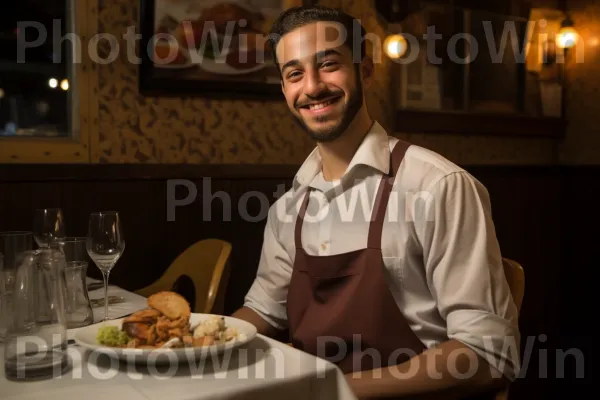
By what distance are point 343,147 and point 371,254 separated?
0.34m

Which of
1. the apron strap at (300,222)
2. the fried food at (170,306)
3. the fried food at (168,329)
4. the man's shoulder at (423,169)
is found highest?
the man's shoulder at (423,169)

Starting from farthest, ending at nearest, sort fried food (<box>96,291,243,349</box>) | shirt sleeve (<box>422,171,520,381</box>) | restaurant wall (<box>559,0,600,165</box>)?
restaurant wall (<box>559,0,600,165</box>) < shirt sleeve (<box>422,171,520,381</box>) < fried food (<box>96,291,243,349</box>)

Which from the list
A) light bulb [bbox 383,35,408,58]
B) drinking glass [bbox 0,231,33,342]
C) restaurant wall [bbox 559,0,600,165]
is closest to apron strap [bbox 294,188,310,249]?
drinking glass [bbox 0,231,33,342]

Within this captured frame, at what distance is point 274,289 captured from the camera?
183 cm

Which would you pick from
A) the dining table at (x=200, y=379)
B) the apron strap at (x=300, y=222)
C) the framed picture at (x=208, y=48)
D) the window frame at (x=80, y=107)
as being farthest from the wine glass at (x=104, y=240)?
the framed picture at (x=208, y=48)

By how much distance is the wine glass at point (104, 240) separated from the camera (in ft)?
5.02

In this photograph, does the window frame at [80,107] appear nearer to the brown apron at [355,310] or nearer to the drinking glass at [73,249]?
the drinking glass at [73,249]

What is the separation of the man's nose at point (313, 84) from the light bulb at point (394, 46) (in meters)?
1.90

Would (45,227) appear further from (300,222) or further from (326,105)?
(326,105)

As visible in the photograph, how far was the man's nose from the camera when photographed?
5.55ft

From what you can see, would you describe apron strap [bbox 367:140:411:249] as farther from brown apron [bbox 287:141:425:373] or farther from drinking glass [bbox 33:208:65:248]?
drinking glass [bbox 33:208:65:248]

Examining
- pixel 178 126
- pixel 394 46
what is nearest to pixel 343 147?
pixel 178 126

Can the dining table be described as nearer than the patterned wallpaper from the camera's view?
Yes

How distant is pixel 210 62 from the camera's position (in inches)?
111
